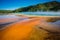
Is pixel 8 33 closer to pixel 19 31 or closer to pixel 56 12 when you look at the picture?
pixel 19 31

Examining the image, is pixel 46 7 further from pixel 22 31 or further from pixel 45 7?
pixel 22 31

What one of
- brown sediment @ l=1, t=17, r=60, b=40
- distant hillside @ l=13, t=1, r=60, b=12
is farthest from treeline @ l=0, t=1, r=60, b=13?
brown sediment @ l=1, t=17, r=60, b=40

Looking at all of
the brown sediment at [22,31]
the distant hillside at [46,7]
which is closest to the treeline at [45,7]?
the distant hillside at [46,7]

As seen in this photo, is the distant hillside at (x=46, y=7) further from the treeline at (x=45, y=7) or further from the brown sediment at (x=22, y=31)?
the brown sediment at (x=22, y=31)

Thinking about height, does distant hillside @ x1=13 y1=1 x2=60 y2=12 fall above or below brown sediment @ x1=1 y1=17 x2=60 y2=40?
above

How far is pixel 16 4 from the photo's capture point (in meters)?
1.87

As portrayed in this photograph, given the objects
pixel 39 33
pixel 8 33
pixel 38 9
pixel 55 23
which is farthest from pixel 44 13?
pixel 8 33

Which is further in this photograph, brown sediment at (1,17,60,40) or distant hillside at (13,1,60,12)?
distant hillside at (13,1,60,12)

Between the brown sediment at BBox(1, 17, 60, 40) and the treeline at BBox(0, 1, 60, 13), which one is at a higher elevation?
the treeline at BBox(0, 1, 60, 13)

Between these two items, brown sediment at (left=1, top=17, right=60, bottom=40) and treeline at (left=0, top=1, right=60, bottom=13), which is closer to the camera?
brown sediment at (left=1, top=17, right=60, bottom=40)

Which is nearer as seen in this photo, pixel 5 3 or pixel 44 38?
pixel 44 38

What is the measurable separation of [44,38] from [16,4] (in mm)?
747

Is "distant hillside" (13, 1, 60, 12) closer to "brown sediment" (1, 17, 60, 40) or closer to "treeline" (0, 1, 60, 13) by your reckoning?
"treeline" (0, 1, 60, 13)

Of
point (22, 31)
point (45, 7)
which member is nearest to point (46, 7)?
point (45, 7)
